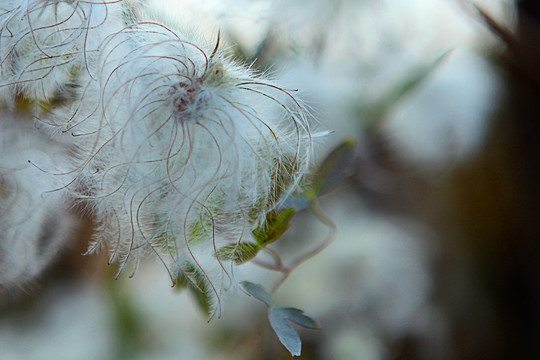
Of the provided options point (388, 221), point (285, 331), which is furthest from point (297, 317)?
point (388, 221)

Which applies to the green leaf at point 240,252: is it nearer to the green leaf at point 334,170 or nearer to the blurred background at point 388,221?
the green leaf at point 334,170

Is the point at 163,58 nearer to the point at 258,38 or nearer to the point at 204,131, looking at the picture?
the point at 204,131

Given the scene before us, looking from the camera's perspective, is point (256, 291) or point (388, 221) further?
point (388, 221)

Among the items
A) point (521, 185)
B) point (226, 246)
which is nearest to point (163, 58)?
point (226, 246)

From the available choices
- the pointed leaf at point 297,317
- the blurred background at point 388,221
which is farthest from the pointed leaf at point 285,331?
the blurred background at point 388,221

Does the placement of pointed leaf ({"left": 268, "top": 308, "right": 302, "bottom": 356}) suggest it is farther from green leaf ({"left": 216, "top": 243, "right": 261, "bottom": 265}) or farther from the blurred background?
the blurred background

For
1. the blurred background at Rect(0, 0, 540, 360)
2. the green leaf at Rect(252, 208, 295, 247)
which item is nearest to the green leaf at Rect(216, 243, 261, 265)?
the green leaf at Rect(252, 208, 295, 247)

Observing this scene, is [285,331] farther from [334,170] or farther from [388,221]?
[388,221]
